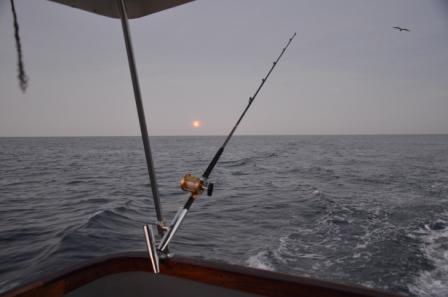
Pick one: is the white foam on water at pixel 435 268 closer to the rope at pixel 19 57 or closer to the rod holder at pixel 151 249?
the rod holder at pixel 151 249

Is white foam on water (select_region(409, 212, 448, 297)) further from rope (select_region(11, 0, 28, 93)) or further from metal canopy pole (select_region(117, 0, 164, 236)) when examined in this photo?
rope (select_region(11, 0, 28, 93))

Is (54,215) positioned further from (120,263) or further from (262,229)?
(120,263)

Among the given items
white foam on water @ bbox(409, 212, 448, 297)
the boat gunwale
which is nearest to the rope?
the boat gunwale

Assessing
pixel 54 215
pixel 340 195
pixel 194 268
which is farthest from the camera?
pixel 340 195

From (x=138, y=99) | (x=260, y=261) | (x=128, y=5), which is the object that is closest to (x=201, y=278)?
(x=138, y=99)

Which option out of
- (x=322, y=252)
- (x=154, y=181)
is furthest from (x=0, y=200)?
(x=154, y=181)

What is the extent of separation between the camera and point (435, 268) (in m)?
5.60

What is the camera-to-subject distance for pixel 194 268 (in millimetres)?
2055

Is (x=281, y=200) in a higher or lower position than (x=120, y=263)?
lower

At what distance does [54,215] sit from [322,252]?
27.8 feet

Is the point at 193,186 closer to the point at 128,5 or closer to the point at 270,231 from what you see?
the point at 128,5

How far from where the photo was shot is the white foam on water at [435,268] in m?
4.83

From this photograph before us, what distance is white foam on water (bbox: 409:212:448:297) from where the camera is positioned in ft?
15.9

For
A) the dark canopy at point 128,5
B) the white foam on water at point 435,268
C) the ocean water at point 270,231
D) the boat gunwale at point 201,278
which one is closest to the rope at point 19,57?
the dark canopy at point 128,5
